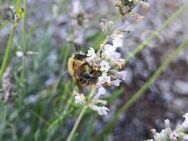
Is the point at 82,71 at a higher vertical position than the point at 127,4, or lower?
lower

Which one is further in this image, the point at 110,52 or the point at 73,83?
the point at 73,83

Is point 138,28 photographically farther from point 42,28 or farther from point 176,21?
point 42,28

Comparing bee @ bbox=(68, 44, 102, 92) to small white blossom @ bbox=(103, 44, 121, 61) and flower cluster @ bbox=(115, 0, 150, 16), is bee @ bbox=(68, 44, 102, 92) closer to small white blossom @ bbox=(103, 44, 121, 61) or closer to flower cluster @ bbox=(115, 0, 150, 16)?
small white blossom @ bbox=(103, 44, 121, 61)

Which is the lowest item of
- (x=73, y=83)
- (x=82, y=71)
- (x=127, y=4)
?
(x=73, y=83)

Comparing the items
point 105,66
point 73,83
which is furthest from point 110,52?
point 73,83

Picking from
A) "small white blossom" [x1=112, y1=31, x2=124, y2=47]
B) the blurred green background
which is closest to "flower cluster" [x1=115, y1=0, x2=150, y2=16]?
"small white blossom" [x1=112, y1=31, x2=124, y2=47]

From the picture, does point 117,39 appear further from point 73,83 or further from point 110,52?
point 73,83

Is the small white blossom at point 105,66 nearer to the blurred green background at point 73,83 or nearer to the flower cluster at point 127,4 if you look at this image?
the flower cluster at point 127,4

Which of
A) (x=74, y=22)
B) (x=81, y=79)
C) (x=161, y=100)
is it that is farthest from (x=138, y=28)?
(x=81, y=79)

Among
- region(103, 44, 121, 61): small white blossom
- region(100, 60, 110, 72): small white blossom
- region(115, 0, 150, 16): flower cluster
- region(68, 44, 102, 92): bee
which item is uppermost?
region(115, 0, 150, 16): flower cluster
